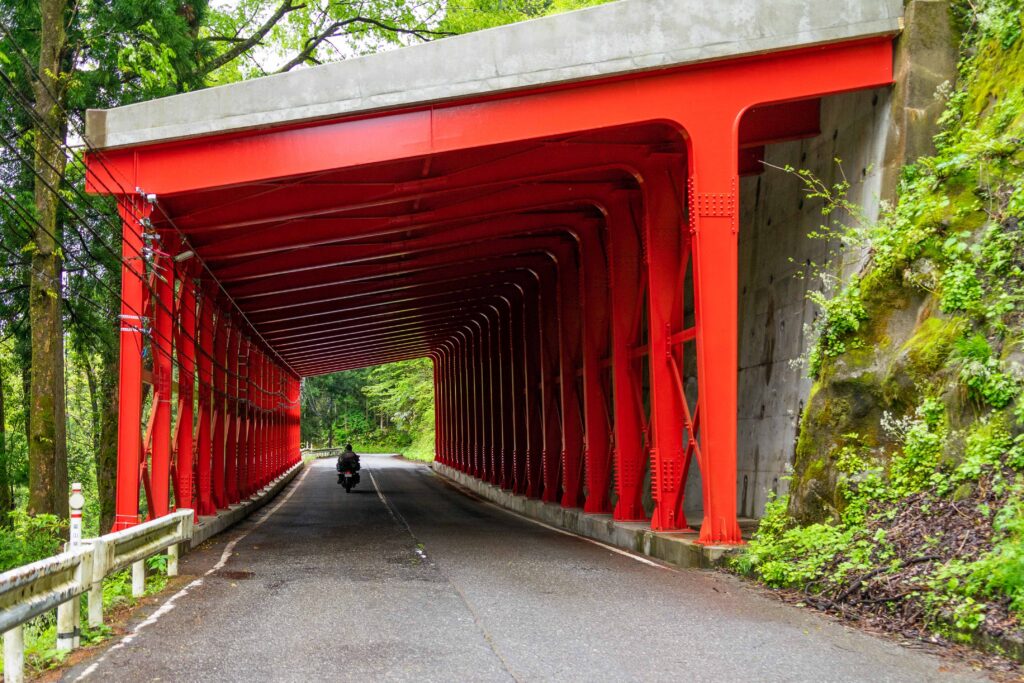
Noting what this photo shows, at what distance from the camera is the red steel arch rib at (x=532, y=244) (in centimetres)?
1173

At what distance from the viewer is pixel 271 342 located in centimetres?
3170

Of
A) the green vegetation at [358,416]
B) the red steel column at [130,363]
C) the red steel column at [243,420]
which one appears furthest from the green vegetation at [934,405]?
the green vegetation at [358,416]

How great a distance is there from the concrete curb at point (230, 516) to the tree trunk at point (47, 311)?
6.88ft

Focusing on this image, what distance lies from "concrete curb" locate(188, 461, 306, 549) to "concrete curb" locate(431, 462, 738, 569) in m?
5.98

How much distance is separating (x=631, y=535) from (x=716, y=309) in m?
3.84

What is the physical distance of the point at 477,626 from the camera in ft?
24.2

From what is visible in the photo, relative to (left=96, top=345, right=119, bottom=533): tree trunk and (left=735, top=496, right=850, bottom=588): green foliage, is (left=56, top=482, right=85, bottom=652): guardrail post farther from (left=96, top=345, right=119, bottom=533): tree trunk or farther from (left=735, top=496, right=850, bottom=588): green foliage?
(left=96, top=345, right=119, bottom=533): tree trunk

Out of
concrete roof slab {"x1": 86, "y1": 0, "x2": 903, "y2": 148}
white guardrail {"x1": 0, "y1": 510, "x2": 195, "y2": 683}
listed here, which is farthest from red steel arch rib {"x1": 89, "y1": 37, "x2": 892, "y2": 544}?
white guardrail {"x1": 0, "y1": 510, "x2": 195, "y2": 683}

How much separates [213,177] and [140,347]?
2345 millimetres

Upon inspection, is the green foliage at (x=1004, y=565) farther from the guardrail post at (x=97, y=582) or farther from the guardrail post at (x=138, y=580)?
the guardrail post at (x=138, y=580)

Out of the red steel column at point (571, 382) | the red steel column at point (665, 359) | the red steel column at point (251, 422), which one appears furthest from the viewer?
the red steel column at point (251, 422)

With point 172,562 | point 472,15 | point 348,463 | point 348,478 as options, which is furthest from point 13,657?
point 348,463

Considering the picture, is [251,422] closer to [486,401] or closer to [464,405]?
[486,401]

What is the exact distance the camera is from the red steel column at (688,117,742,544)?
11109 mm
